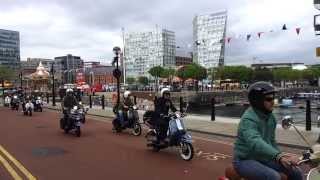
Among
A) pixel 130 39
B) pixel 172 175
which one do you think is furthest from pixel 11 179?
pixel 130 39

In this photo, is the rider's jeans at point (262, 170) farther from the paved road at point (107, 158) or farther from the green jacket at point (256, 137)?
the paved road at point (107, 158)

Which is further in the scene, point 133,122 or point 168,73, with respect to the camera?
point 168,73

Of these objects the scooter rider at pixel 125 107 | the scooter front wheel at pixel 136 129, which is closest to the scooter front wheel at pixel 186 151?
the scooter front wheel at pixel 136 129

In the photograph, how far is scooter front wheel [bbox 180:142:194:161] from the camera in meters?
11.0

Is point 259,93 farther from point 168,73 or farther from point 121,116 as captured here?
point 168,73

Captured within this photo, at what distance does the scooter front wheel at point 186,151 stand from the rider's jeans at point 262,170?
21.1 ft

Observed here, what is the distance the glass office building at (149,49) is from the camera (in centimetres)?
10381

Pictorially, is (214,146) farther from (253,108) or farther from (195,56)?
(195,56)

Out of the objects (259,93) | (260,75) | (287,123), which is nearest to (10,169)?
(287,123)

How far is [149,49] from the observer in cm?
11138

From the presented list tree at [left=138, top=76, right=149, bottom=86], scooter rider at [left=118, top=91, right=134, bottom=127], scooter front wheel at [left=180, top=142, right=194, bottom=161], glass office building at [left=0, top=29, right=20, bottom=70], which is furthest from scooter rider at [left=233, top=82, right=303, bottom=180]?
tree at [left=138, top=76, right=149, bottom=86]

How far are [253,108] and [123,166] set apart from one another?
6323mm

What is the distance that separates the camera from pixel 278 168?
450cm

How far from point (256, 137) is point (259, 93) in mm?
396
